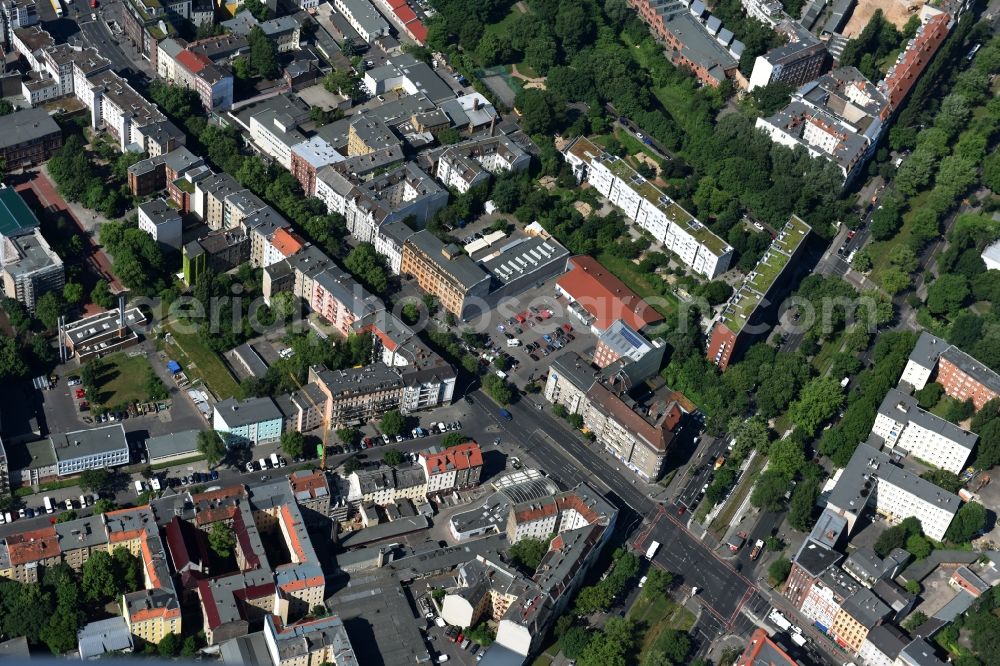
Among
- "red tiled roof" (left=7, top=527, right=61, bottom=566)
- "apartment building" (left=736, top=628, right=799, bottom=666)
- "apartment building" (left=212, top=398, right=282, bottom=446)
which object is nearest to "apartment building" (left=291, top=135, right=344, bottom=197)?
"apartment building" (left=212, top=398, right=282, bottom=446)

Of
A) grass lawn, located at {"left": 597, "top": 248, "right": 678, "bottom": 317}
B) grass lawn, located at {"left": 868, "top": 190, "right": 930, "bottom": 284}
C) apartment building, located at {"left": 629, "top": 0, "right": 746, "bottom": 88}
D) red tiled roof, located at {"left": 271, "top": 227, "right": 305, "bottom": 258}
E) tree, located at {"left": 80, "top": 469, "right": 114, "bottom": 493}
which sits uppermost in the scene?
apartment building, located at {"left": 629, "top": 0, "right": 746, "bottom": 88}

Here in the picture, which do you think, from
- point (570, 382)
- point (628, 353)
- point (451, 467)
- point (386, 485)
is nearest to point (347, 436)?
point (386, 485)

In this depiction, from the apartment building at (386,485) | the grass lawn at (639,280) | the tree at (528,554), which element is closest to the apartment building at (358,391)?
the apartment building at (386,485)

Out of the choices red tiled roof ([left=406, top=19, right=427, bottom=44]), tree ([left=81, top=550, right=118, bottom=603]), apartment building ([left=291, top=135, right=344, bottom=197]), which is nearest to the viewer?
tree ([left=81, top=550, right=118, bottom=603])

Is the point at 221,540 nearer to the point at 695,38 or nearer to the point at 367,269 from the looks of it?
the point at 367,269

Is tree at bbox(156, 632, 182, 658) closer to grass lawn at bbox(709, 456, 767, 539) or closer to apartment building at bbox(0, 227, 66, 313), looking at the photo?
apartment building at bbox(0, 227, 66, 313)

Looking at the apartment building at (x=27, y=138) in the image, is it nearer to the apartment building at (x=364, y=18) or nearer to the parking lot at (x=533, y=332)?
the apartment building at (x=364, y=18)

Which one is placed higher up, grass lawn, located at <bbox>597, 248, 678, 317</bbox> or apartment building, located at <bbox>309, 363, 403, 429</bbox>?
grass lawn, located at <bbox>597, 248, 678, 317</bbox>

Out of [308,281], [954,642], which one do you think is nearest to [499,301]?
[308,281]
